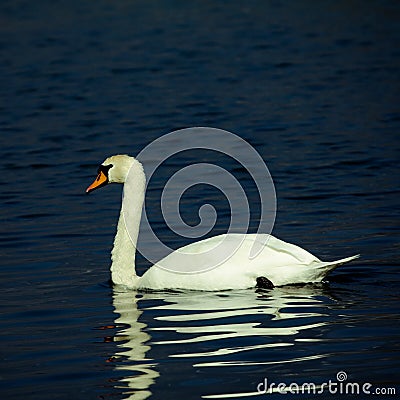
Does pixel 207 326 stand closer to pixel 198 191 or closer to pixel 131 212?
pixel 131 212

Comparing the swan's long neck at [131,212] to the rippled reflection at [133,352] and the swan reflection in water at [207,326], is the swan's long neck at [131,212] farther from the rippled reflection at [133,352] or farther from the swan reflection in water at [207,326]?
the rippled reflection at [133,352]

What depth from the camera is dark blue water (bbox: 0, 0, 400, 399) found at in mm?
7270

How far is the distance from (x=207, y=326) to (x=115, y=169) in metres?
2.51

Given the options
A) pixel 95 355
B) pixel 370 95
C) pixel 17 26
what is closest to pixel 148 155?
pixel 370 95

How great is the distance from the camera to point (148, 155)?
15.8 m

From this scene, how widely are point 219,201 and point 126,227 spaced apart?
3226 millimetres

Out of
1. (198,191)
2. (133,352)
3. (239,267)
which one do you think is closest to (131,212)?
(239,267)

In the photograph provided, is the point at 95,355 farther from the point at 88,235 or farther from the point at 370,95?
the point at 370,95

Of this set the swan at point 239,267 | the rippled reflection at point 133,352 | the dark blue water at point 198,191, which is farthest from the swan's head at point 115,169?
the rippled reflection at point 133,352

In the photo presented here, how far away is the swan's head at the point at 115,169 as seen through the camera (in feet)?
32.6

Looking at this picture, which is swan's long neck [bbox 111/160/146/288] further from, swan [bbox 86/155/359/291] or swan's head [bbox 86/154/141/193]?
swan [bbox 86/155/359/291]

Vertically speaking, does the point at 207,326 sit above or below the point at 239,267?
below

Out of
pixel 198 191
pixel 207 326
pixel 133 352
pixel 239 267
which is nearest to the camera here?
pixel 133 352

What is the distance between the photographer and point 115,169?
9.98 metres
